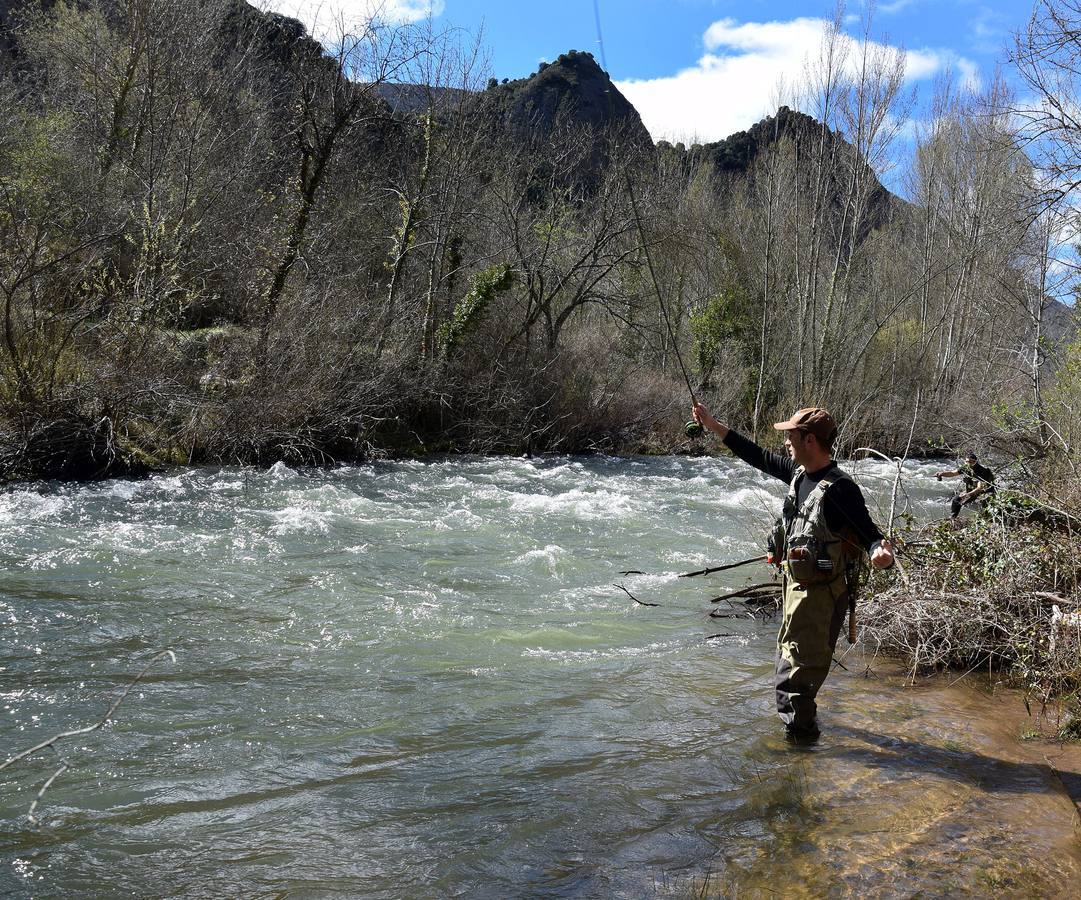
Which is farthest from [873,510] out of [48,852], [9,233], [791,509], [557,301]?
[557,301]

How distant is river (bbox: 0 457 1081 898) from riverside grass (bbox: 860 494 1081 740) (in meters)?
0.27

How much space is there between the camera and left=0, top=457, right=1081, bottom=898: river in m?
3.44

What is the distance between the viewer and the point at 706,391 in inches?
992

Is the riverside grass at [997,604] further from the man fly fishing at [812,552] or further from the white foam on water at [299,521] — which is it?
the white foam on water at [299,521]

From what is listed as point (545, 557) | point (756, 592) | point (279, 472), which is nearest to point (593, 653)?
point (756, 592)

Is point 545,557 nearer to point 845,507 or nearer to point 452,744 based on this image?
point 452,744

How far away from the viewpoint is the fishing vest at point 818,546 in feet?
14.3

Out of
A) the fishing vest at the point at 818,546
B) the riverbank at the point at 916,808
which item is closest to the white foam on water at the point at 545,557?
the riverbank at the point at 916,808

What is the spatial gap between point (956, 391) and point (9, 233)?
2400cm

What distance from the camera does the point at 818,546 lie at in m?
4.36

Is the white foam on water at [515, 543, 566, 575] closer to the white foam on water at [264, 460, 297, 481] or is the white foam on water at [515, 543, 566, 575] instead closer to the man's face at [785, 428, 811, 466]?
the man's face at [785, 428, 811, 466]

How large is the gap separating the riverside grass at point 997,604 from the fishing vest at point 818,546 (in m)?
1.93

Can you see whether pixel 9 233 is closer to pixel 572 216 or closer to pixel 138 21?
pixel 138 21

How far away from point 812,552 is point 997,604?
2739 mm
